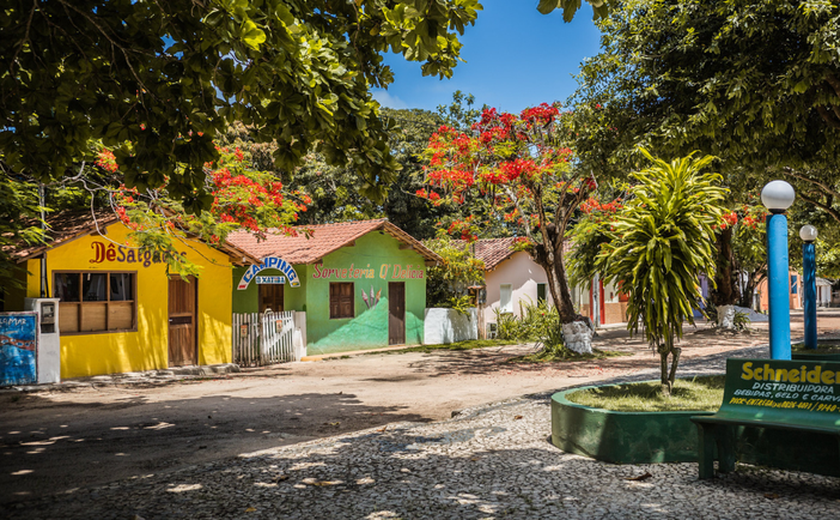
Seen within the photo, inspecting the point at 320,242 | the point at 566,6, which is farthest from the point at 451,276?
the point at 566,6

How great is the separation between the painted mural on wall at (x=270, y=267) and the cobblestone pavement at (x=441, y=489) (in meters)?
11.5

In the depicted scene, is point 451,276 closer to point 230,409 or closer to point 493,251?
point 493,251

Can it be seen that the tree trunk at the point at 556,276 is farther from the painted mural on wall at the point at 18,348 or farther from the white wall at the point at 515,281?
the painted mural on wall at the point at 18,348

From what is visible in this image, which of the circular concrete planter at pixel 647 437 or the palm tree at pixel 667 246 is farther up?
the palm tree at pixel 667 246

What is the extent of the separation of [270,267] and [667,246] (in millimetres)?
13003

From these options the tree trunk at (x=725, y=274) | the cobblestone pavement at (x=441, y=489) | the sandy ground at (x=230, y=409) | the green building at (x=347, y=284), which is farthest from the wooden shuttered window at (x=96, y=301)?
the tree trunk at (x=725, y=274)

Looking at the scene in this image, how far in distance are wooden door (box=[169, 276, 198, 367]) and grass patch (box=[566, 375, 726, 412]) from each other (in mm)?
11893

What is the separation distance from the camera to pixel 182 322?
1666cm

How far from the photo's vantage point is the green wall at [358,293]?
20.1m

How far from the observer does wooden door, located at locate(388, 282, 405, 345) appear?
74.2 ft

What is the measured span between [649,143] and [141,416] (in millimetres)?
8639

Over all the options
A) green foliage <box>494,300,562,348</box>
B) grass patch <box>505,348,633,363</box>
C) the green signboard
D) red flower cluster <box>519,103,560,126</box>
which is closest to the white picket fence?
grass patch <box>505,348,633,363</box>

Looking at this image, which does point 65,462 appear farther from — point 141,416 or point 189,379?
point 189,379

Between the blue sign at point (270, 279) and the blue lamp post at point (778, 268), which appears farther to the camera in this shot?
the blue sign at point (270, 279)
